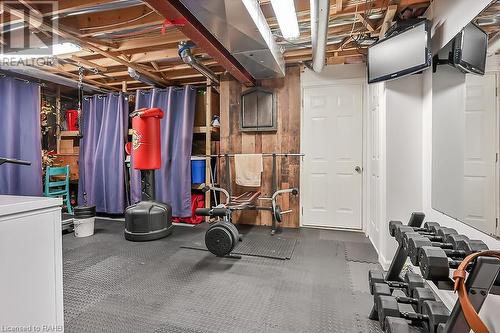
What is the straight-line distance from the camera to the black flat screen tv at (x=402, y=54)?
214cm

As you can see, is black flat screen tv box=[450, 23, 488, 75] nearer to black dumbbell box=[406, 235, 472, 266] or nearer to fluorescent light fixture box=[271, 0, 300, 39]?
black dumbbell box=[406, 235, 472, 266]

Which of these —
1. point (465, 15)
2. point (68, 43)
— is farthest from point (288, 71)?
point (68, 43)

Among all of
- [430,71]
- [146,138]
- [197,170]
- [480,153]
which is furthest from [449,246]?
[197,170]

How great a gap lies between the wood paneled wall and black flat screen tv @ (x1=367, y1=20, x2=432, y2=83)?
63.2 inches

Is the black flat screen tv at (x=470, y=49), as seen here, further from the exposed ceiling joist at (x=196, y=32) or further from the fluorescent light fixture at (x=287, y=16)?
the exposed ceiling joist at (x=196, y=32)

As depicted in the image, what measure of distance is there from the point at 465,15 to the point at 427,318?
1.92m

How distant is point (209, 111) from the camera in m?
4.48

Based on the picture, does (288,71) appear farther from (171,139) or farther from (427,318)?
(427,318)

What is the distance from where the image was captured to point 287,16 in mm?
2211

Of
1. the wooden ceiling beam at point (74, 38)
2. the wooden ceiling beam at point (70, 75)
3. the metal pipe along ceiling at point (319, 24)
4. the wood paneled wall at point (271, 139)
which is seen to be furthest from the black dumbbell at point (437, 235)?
the wooden ceiling beam at point (70, 75)

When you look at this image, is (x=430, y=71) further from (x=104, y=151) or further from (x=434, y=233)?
(x=104, y=151)

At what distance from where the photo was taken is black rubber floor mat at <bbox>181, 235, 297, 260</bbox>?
9.95 ft

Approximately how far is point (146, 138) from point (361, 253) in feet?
10.3

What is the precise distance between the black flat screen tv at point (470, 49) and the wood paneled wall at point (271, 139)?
7.78 feet
